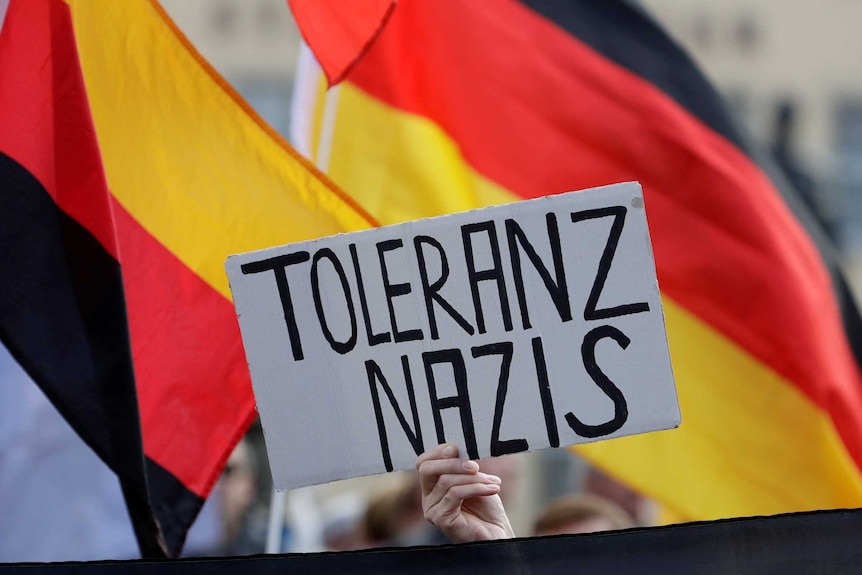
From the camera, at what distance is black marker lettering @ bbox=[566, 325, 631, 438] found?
2.17 m

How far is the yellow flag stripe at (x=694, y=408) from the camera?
11.7ft

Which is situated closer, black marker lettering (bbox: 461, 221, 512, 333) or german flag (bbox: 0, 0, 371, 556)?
black marker lettering (bbox: 461, 221, 512, 333)

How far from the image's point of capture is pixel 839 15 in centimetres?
1428

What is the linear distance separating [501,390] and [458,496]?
0.64 ft

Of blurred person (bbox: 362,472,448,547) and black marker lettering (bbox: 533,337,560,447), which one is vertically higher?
black marker lettering (bbox: 533,337,560,447)

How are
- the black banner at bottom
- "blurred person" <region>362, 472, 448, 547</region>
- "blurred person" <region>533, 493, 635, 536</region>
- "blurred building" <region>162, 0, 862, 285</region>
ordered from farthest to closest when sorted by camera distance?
1. "blurred building" <region>162, 0, 862, 285</region>
2. "blurred person" <region>362, 472, 448, 547</region>
3. "blurred person" <region>533, 493, 635, 536</region>
4. the black banner at bottom

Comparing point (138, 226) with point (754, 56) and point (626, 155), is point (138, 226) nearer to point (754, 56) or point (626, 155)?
point (626, 155)

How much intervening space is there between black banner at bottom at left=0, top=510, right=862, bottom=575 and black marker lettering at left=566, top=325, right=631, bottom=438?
0.80ft

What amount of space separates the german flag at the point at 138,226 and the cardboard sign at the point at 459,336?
528mm

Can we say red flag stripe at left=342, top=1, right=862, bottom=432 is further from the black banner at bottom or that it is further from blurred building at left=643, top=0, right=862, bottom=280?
blurred building at left=643, top=0, right=862, bottom=280

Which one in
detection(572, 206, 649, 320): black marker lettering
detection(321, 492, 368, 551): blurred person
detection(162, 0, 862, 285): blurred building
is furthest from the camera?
detection(162, 0, 862, 285): blurred building

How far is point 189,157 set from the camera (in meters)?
3.08

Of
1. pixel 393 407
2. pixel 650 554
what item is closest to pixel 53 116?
pixel 393 407

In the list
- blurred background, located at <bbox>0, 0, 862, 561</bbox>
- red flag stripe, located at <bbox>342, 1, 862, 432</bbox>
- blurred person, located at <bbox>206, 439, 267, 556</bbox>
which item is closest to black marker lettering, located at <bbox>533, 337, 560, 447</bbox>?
red flag stripe, located at <bbox>342, 1, 862, 432</bbox>
